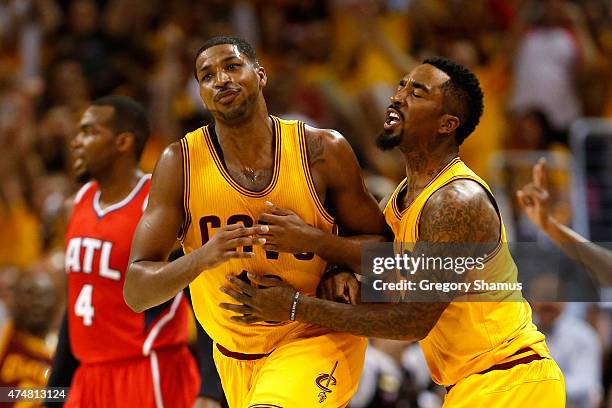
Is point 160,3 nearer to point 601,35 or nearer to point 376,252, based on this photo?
point 601,35

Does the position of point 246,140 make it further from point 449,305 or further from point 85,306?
point 85,306

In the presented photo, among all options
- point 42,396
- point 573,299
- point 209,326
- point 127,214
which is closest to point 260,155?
point 209,326

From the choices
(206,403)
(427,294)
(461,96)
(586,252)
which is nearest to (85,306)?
(206,403)

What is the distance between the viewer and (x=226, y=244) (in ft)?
14.6

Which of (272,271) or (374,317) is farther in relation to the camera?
(272,271)

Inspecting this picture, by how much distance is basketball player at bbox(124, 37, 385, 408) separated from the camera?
480cm

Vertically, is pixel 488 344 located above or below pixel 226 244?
below

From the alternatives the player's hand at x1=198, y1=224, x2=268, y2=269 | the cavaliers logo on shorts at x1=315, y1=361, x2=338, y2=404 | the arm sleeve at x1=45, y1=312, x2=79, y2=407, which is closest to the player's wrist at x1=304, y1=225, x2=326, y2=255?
the player's hand at x1=198, y1=224, x2=268, y2=269

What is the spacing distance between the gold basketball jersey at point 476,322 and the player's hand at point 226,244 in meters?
0.83

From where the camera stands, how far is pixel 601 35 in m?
11.2

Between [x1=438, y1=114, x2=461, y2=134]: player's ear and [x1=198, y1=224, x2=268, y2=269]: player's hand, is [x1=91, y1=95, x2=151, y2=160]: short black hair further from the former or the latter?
[x1=438, y1=114, x2=461, y2=134]: player's ear

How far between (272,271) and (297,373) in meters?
0.50

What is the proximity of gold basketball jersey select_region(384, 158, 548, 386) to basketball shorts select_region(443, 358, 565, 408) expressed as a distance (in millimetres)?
63

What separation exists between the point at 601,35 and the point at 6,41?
6124 millimetres
